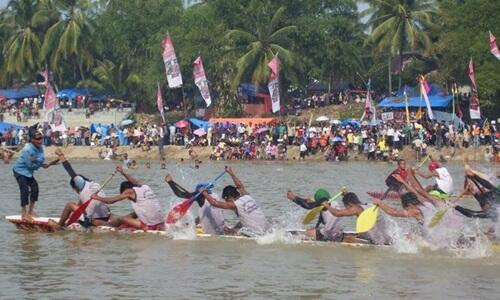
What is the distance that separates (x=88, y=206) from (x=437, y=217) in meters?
6.42

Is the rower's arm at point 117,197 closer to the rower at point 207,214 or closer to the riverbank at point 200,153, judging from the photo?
the rower at point 207,214

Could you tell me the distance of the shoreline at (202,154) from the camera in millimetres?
44562

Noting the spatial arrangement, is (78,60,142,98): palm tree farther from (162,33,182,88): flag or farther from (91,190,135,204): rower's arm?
(91,190,135,204): rower's arm

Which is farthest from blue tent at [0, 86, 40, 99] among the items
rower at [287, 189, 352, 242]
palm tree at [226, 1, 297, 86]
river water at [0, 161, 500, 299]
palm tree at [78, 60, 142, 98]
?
rower at [287, 189, 352, 242]

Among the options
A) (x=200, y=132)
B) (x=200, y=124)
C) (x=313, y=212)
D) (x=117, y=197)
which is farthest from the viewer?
(x=200, y=124)

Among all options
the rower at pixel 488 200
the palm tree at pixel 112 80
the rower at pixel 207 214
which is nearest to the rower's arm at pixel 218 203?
the rower at pixel 207 214

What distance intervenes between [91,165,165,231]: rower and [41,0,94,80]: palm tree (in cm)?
4882

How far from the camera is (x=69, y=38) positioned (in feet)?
221

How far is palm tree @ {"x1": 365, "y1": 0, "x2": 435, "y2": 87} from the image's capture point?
2304 inches

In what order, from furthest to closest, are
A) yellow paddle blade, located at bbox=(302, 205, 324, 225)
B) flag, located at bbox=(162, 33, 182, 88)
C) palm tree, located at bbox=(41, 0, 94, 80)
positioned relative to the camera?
palm tree, located at bbox=(41, 0, 94, 80)
flag, located at bbox=(162, 33, 182, 88)
yellow paddle blade, located at bbox=(302, 205, 324, 225)

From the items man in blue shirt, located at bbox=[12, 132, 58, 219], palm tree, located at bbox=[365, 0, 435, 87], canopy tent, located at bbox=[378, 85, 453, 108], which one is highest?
palm tree, located at bbox=[365, 0, 435, 87]

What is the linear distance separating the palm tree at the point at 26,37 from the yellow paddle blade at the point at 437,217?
5498 centimetres

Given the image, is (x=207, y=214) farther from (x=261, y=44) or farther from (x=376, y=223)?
(x=261, y=44)

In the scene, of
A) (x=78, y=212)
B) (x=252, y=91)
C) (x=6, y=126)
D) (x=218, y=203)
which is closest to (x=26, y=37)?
(x=6, y=126)
